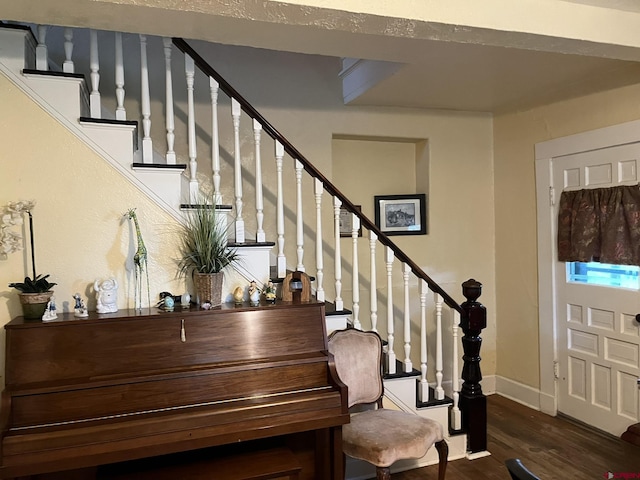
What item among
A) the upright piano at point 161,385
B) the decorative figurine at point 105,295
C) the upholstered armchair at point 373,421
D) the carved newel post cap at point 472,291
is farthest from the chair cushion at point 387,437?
the decorative figurine at point 105,295

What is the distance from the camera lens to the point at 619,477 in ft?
8.98

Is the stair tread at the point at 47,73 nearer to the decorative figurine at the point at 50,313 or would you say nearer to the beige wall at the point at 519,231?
the decorative figurine at the point at 50,313

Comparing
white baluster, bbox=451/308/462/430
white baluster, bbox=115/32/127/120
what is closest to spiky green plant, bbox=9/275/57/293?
white baluster, bbox=115/32/127/120

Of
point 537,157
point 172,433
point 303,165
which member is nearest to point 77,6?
point 303,165

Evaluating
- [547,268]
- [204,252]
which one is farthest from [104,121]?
[547,268]

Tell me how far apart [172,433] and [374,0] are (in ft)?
6.12

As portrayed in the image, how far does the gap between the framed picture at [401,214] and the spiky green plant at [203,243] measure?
73.5 inches

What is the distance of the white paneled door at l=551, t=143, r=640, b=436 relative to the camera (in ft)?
10.3

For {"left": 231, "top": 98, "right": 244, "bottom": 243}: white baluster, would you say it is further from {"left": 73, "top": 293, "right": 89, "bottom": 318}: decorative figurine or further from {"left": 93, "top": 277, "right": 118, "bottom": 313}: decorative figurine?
{"left": 73, "top": 293, "right": 89, "bottom": 318}: decorative figurine

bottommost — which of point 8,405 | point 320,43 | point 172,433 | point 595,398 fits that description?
point 595,398

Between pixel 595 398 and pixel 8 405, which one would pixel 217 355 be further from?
pixel 595 398

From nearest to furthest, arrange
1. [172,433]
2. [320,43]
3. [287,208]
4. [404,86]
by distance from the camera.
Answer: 1. [172,433]
2. [320,43]
3. [404,86]
4. [287,208]

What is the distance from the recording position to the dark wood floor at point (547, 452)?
9.37 feet

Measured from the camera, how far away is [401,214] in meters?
4.12
